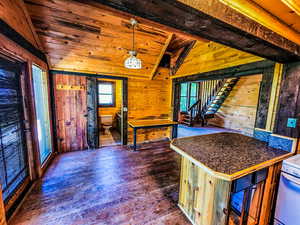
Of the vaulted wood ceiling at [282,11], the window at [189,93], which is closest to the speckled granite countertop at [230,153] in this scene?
the vaulted wood ceiling at [282,11]

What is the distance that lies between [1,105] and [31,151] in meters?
0.96

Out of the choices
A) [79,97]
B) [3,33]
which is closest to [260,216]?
[3,33]

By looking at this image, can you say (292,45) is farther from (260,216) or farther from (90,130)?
(90,130)

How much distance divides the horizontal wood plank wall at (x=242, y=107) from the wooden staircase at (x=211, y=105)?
8.6 inches

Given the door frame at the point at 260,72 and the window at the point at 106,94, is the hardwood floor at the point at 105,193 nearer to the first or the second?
the door frame at the point at 260,72

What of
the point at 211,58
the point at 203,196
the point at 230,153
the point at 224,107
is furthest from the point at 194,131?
the point at 203,196

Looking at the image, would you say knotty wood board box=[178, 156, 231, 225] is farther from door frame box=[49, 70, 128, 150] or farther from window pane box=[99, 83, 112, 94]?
window pane box=[99, 83, 112, 94]

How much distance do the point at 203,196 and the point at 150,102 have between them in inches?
126

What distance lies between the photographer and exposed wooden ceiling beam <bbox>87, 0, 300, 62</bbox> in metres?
0.71

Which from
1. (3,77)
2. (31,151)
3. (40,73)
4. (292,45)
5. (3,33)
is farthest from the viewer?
(40,73)

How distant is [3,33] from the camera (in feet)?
4.81

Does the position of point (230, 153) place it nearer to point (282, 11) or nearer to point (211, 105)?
point (282, 11)

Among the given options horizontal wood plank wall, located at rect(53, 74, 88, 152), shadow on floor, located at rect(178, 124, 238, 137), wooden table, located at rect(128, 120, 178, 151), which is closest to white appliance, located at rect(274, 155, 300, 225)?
wooden table, located at rect(128, 120, 178, 151)

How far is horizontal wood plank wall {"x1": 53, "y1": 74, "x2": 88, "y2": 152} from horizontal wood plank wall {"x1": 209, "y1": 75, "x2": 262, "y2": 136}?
605 cm
